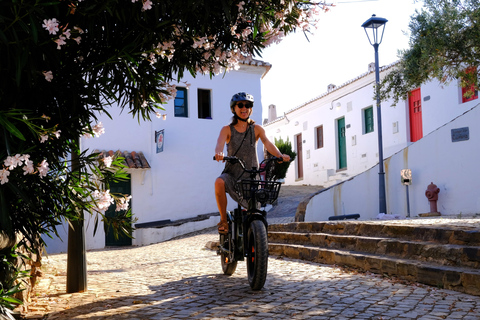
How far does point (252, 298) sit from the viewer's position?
15.0ft

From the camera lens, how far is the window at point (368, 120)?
818 inches

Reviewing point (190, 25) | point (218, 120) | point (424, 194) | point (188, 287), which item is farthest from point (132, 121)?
point (190, 25)

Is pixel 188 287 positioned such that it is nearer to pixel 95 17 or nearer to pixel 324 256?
pixel 324 256

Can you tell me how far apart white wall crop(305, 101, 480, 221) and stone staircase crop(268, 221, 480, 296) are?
396 centimetres

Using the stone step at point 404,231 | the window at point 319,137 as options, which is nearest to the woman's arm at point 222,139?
the stone step at point 404,231

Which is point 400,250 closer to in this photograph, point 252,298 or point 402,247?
point 402,247

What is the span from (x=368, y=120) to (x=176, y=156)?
8.33m

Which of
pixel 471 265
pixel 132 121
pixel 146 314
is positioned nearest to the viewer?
pixel 146 314

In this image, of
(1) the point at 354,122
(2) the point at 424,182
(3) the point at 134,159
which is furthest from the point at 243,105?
(1) the point at 354,122

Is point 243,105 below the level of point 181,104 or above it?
below

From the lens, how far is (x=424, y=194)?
39.9 feet

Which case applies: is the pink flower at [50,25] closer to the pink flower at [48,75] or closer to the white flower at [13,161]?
the pink flower at [48,75]

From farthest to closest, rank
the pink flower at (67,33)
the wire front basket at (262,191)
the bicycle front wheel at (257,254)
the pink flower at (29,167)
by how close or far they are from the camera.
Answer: the wire front basket at (262,191), the bicycle front wheel at (257,254), the pink flower at (67,33), the pink flower at (29,167)

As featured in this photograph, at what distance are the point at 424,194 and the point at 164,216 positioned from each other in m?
8.56
